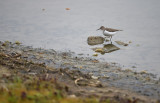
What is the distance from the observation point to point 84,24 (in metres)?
16.0

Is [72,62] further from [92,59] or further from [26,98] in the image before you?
[26,98]

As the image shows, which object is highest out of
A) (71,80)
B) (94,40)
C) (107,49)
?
(94,40)

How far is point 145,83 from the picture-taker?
7.54 metres

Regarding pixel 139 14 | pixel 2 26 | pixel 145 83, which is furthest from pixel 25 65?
pixel 139 14

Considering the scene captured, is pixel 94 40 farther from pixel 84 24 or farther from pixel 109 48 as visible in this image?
pixel 84 24

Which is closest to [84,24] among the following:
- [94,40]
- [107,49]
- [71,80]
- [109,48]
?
[94,40]

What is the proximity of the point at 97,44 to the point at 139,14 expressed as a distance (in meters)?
6.11

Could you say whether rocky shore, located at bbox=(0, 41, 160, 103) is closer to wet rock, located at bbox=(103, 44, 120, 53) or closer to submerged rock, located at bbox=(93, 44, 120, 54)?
submerged rock, located at bbox=(93, 44, 120, 54)

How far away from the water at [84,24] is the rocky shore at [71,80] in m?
1.21

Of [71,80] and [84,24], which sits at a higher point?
[84,24]

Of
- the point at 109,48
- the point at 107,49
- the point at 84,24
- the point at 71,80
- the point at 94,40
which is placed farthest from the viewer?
the point at 84,24

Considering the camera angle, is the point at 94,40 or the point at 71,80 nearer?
the point at 71,80

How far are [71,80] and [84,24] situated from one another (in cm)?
912

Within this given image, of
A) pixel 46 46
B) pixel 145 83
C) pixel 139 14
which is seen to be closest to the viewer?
pixel 145 83
